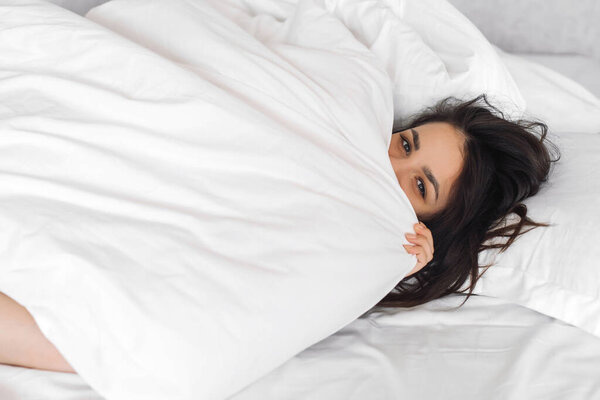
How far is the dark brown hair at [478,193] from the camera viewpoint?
1136 millimetres

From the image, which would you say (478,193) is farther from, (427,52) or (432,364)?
(432,364)

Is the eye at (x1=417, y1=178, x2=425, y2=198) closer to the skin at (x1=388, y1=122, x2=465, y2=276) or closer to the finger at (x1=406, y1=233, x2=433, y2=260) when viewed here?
the skin at (x1=388, y1=122, x2=465, y2=276)

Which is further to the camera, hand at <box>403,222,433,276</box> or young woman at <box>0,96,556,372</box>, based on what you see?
young woman at <box>0,96,556,372</box>

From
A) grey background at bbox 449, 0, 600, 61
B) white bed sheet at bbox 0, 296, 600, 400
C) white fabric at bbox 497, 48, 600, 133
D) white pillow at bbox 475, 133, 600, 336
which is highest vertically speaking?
grey background at bbox 449, 0, 600, 61

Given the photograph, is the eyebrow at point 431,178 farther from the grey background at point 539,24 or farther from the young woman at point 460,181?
the grey background at point 539,24

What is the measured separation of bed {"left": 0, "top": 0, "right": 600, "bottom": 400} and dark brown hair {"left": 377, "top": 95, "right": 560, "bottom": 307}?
4 cm

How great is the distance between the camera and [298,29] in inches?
51.9

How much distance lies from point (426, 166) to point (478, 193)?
124 mm

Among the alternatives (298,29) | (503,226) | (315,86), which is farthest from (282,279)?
(298,29)

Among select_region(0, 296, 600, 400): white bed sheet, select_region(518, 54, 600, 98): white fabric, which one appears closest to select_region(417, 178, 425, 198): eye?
select_region(0, 296, 600, 400): white bed sheet

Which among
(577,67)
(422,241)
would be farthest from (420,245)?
(577,67)

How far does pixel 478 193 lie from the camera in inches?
48.7

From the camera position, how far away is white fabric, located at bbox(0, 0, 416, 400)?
752mm

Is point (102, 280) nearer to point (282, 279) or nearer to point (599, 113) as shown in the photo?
point (282, 279)
